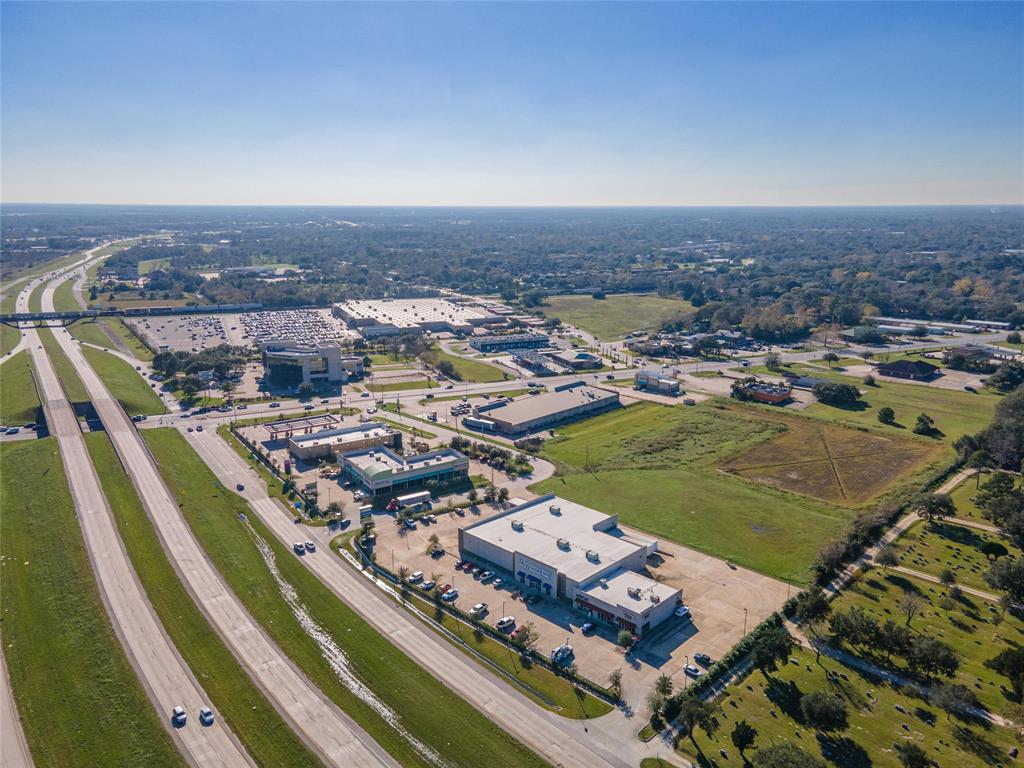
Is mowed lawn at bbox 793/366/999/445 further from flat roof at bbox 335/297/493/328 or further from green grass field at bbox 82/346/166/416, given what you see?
green grass field at bbox 82/346/166/416

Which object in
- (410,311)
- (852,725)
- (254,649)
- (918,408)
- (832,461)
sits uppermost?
(254,649)

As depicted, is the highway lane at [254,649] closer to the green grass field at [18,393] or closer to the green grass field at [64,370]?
the green grass field at [18,393]

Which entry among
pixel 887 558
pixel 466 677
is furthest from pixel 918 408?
pixel 466 677

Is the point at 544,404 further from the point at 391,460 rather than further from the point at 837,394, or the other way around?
the point at 837,394

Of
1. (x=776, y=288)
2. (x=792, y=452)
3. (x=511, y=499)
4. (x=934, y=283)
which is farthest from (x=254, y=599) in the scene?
(x=934, y=283)

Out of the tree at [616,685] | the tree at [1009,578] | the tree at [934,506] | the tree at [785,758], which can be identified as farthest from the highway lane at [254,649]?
the tree at [934,506]
